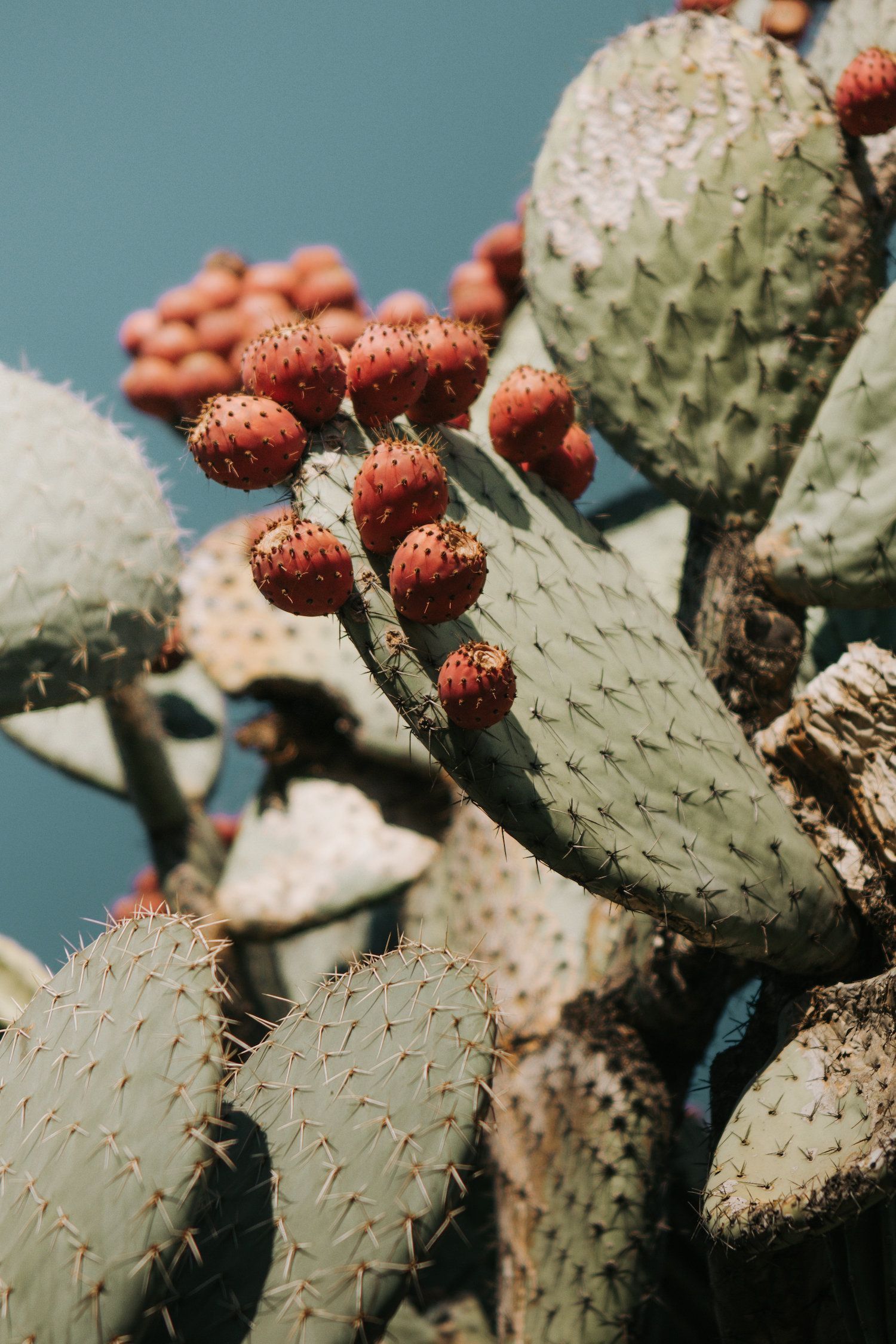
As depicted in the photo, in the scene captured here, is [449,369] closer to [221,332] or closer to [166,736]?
[166,736]

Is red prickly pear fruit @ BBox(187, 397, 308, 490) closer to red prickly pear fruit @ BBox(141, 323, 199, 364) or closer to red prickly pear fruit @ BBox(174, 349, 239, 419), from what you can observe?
red prickly pear fruit @ BBox(174, 349, 239, 419)

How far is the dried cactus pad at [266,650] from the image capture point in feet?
5.87

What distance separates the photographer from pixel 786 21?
178cm

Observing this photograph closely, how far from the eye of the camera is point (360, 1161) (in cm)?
70

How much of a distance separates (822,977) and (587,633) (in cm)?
35

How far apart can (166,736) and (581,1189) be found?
1007 millimetres

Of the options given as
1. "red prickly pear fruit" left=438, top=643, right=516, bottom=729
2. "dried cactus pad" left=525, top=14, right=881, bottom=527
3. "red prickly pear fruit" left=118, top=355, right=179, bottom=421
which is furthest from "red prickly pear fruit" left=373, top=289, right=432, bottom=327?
"red prickly pear fruit" left=438, top=643, right=516, bottom=729

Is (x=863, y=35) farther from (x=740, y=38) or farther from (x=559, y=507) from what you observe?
(x=559, y=507)

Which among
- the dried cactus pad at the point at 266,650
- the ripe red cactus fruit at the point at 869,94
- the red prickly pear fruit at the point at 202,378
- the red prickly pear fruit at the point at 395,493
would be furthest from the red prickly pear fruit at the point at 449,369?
the red prickly pear fruit at the point at 202,378

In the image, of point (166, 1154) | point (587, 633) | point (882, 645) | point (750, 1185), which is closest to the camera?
point (166, 1154)

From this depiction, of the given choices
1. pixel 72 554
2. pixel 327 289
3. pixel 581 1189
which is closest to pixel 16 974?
pixel 72 554

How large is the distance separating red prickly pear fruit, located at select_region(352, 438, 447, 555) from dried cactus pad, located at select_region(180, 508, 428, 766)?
98cm

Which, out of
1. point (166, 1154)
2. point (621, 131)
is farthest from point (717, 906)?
point (621, 131)

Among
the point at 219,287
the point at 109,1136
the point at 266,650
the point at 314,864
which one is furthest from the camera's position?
the point at 219,287
